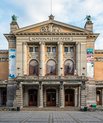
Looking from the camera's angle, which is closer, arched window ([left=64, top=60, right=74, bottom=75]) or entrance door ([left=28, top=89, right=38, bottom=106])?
entrance door ([left=28, top=89, right=38, bottom=106])

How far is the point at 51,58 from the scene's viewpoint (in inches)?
3383

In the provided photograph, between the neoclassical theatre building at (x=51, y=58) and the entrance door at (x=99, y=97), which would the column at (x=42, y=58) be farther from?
the entrance door at (x=99, y=97)

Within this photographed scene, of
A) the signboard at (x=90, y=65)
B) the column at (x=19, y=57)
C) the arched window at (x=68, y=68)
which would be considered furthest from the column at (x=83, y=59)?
the column at (x=19, y=57)

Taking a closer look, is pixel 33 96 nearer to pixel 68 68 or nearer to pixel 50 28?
pixel 68 68

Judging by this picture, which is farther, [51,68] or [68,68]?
[51,68]

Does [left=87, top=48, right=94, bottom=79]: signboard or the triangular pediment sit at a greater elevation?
the triangular pediment

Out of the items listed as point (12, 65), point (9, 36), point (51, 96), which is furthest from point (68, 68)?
point (9, 36)

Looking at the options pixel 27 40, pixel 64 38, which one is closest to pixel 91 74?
pixel 64 38

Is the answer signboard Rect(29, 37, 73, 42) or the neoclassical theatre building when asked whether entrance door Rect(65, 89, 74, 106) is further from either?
signboard Rect(29, 37, 73, 42)

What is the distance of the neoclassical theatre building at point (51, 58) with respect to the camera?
83812 millimetres

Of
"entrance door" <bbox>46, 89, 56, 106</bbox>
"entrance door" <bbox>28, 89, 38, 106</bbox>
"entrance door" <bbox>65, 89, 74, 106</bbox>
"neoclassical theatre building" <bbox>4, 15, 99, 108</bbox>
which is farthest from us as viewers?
"entrance door" <bbox>28, 89, 38, 106</bbox>

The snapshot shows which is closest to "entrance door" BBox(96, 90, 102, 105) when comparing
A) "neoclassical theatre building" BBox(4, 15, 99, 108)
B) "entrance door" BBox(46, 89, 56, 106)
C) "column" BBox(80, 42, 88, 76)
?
"neoclassical theatre building" BBox(4, 15, 99, 108)

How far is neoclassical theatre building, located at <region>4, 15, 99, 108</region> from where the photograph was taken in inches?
3300

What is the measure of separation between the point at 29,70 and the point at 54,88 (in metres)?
7.05
